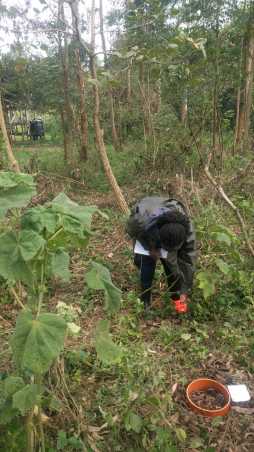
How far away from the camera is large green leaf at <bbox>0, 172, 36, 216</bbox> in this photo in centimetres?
135

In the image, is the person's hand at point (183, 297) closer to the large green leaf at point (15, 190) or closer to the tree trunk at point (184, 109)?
the large green leaf at point (15, 190)

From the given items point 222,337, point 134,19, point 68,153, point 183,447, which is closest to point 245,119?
point 134,19

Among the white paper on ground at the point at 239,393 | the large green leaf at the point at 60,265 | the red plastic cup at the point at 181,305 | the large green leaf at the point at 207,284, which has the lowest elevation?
the white paper on ground at the point at 239,393

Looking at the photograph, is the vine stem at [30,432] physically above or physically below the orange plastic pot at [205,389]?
above

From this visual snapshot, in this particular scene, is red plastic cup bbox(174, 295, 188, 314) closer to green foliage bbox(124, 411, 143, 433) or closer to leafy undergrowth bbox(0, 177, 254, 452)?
leafy undergrowth bbox(0, 177, 254, 452)

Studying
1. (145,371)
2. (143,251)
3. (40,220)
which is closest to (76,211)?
(40,220)

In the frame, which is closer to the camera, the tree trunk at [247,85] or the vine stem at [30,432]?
the vine stem at [30,432]

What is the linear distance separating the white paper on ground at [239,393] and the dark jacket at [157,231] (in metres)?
0.96

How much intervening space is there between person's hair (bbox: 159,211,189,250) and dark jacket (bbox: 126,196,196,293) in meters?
0.04

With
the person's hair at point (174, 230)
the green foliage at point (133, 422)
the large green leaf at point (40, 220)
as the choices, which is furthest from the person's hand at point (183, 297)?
the large green leaf at point (40, 220)

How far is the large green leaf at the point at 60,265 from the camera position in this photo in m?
1.58

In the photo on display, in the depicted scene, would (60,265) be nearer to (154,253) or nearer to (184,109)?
(154,253)

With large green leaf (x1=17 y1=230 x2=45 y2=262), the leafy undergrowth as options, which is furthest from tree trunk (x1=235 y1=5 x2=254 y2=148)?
large green leaf (x1=17 y1=230 x2=45 y2=262)

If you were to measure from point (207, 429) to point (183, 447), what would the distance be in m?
0.23
